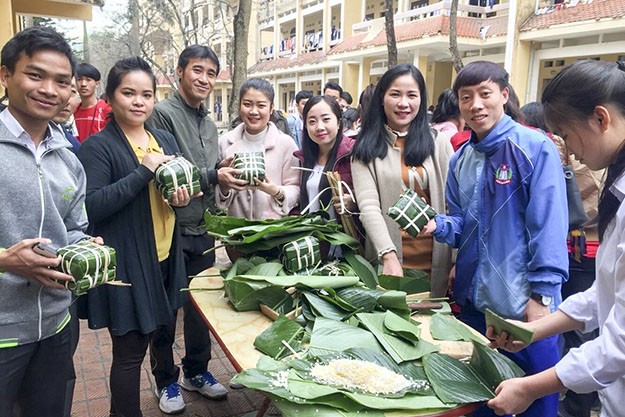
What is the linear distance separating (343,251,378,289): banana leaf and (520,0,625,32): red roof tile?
11216 millimetres

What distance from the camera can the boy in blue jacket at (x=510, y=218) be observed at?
187 centimetres

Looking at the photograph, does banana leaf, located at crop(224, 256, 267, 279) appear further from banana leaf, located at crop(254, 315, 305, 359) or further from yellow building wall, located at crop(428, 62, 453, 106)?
yellow building wall, located at crop(428, 62, 453, 106)

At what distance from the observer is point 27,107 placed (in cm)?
165

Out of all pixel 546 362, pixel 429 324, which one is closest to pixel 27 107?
pixel 429 324

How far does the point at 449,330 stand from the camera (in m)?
1.76

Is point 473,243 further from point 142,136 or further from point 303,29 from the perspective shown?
point 303,29

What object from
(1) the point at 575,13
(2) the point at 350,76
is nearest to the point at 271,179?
(1) the point at 575,13

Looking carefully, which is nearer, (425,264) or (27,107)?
(27,107)

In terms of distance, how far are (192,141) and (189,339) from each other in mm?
1215

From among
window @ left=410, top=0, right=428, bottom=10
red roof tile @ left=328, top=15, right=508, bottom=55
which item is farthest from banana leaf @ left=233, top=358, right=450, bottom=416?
window @ left=410, top=0, right=428, bottom=10

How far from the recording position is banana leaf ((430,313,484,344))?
5.64 ft

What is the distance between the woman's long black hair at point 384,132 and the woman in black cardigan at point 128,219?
963 mm

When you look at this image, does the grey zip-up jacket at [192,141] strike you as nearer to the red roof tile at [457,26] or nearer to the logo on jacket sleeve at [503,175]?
the logo on jacket sleeve at [503,175]

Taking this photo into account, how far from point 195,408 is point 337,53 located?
19.1m
